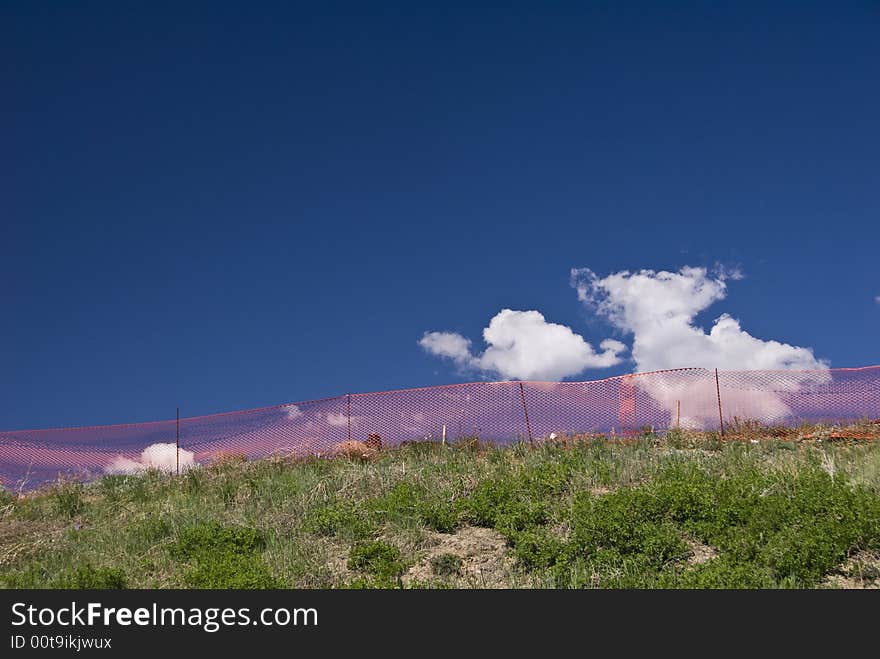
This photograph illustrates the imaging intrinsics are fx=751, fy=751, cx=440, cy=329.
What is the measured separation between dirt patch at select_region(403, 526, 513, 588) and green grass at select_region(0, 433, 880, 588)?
0.10 ft

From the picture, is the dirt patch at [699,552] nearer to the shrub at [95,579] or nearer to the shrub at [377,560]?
the shrub at [377,560]

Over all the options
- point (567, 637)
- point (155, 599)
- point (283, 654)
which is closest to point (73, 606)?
point (155, 599)

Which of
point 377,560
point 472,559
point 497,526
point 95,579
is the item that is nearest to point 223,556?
point 95,579

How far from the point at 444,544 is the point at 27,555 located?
7.11m

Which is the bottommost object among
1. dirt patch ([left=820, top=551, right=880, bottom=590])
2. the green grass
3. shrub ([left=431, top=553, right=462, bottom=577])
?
dirt patch ([left=820, top=551, right=880, bottom=590])

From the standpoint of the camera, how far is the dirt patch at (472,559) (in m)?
9.30

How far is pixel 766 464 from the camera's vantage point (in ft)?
42.6

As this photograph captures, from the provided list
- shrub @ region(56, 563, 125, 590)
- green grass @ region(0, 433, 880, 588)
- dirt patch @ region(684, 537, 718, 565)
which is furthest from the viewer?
shrub @ region(56, 563, 125, 590)

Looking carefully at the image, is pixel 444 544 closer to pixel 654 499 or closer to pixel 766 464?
pixel 654 499

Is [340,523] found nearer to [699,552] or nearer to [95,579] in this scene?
[95,579]

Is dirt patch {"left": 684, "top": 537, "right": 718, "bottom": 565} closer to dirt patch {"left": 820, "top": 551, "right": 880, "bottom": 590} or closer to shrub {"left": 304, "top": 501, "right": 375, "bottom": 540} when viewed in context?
dirt patch {"left": 820, "top": 551, "right": 880, "bottom": 590}

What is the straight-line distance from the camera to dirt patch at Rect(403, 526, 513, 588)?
930cm

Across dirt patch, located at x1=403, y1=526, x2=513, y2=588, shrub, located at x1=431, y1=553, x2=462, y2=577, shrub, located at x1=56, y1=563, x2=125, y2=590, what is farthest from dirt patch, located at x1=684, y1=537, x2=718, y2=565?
shrub, located at x1=56, y1=563, x2=125, y2=590

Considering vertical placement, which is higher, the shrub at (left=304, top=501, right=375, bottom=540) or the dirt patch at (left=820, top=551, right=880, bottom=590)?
the shrub at (left=304, top=501, right=375, bottom=540)
